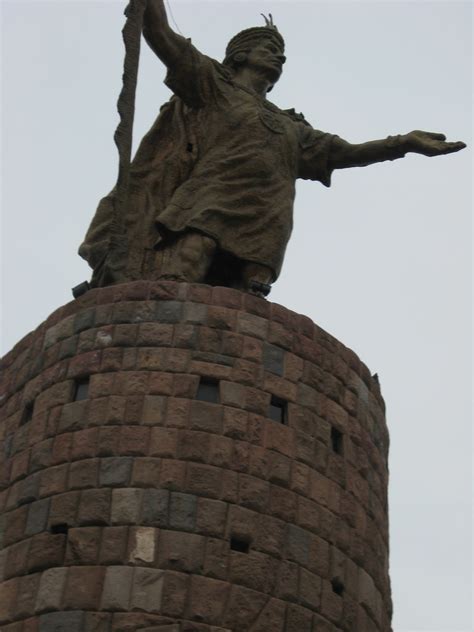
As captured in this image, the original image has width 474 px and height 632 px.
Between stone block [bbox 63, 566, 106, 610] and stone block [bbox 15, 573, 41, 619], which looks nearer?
stone block [bbox 63, 566, 106, 610]

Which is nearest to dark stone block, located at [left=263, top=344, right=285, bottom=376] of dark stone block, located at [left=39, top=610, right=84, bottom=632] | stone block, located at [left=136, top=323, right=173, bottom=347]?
stone block, located at [left=136, top=323, right=173, bottom=347]

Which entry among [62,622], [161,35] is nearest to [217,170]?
[161,35]

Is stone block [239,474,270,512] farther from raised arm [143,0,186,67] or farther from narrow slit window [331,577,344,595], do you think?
raised arm [143,0,186,67]

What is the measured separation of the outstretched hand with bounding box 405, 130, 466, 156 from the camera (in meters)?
15.4

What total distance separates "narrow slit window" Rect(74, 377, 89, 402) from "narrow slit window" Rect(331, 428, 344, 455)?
7.55ft

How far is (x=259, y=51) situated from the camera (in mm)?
16297

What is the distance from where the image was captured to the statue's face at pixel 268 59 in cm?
1619

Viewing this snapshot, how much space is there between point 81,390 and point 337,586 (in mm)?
2892

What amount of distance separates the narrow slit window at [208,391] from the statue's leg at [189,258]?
1.69 m

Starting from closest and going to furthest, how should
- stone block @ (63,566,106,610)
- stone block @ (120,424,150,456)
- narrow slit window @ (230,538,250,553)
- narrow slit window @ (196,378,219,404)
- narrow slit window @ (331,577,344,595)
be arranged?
stone block @ (63,566,106,610) < narrow slit window @ (230,538,250,553) < stone block @ (120,424,150,456) < narrow slit window @ (331,577,344,595) < narrow slit window @ (196,378,219,404)

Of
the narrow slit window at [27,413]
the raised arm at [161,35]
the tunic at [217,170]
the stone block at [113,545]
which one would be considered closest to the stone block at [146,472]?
the stone block at [113,545]

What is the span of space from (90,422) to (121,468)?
65cm

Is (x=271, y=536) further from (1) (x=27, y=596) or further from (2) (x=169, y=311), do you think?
(2) (x=169, y=311)

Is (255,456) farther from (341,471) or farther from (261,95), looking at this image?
(261,95)
